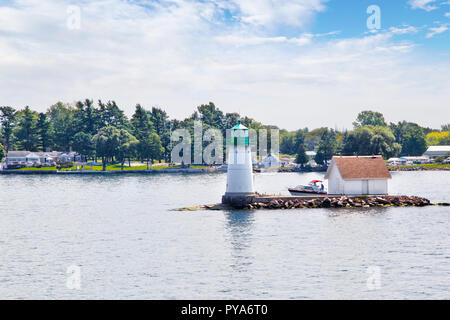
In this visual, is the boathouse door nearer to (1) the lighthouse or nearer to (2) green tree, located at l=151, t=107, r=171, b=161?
(1) the lighthouse

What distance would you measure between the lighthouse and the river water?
7.17ft

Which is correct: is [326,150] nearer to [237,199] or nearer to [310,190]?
[310,190]

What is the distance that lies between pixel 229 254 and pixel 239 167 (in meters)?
19.8

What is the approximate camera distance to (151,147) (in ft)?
569

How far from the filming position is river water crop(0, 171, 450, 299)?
29.9 meters

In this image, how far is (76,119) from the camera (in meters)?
188

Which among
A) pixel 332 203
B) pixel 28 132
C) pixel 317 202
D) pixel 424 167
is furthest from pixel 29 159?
pixel 332 203

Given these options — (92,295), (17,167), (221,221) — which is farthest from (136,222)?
(17,167)

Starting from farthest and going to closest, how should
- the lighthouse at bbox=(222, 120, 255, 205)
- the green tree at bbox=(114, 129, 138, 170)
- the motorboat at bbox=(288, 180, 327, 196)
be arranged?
the green tree at bbox=(114, 129, 138, 170) → the motorboat at bbox=(288, 180, 327, 196) → the lighthouse at bbox=(222, 120, 255, 205)

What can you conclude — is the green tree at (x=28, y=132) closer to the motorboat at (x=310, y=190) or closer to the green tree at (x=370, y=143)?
the green tree at (x=370, y=143)

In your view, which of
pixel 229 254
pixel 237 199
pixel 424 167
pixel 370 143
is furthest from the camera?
pixel 424 167

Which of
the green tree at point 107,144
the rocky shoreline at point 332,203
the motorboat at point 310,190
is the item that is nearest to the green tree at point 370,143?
the green tree at point 107,144

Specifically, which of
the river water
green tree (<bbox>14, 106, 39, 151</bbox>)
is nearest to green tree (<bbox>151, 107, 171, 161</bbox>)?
green tree (<bbox>14, 106, 39, 151</bbox>)
